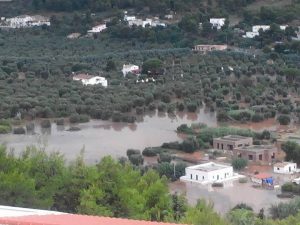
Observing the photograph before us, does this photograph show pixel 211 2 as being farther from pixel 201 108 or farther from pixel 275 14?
pixel 201 108

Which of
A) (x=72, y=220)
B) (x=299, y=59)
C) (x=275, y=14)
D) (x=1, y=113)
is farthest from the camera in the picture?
(x=275, y=14)

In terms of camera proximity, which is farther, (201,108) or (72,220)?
(201,108)

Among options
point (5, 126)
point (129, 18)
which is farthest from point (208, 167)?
point (129, 18)

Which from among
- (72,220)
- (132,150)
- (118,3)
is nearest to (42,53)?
(118,3)

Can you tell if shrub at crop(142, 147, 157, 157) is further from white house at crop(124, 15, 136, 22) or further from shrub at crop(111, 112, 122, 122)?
white house at crop(124, 15, 136, 22)

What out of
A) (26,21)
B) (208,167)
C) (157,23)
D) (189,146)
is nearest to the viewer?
(208,167)

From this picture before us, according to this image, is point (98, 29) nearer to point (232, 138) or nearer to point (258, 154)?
point (232, 138)
